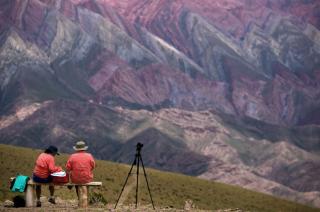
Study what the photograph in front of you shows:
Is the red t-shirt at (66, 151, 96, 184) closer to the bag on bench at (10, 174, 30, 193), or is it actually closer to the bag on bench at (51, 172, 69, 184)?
the bag on bench at (51, 172, 69, 184)

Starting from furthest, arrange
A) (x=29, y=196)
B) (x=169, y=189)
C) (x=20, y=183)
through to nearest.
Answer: (x=169, y=189) < (x=29, y=196) < (x=20, y=183)

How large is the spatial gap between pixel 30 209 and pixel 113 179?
43.1 metres

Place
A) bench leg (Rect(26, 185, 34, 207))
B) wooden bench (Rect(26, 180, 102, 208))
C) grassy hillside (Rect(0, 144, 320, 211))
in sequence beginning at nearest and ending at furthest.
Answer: wooden bench (Rect(26, 180, 102, 208)) < bench leg (Rect(26, 185, 34, 207)) < grassy hillside (Rect(0, 144, 320, 211))

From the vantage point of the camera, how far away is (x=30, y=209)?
97.9ft

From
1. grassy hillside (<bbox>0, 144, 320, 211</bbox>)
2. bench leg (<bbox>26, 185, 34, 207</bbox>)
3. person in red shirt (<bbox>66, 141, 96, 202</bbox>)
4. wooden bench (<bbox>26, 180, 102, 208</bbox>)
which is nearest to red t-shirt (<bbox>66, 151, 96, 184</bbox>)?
person in red shirt (<bbox>66, 141, 96, 202</bbox>)

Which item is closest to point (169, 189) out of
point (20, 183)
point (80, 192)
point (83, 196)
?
point (83, 196)

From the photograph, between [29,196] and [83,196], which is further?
[29,196]

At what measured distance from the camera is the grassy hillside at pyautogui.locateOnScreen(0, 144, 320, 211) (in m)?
67.4

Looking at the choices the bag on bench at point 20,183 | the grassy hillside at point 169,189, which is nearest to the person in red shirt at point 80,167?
the bag on bench at point 20,183

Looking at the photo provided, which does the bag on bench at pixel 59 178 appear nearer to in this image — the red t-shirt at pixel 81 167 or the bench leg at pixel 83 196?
the red t-shirt at pixel 81 167

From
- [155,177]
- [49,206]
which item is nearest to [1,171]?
[155,177]

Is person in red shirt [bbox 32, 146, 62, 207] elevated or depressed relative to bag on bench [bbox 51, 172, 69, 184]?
elevated

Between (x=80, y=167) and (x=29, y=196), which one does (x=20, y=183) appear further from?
(x=80, y=167)

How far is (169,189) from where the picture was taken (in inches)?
2982
